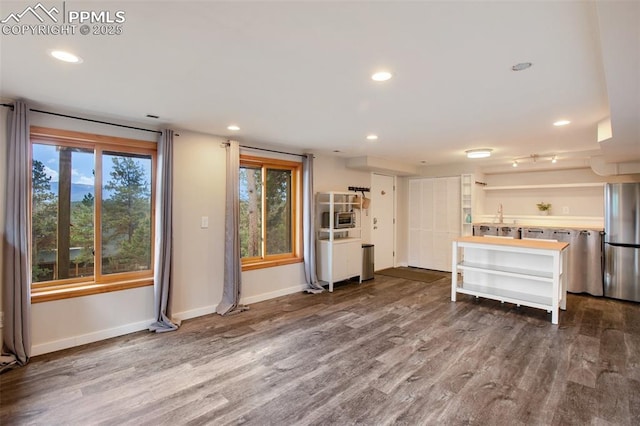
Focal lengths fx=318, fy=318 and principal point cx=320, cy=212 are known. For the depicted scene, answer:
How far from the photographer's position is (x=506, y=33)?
1.72m

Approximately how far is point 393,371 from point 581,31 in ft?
8.72

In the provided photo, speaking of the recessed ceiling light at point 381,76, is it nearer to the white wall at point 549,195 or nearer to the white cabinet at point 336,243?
the white cabinet at point 336,243

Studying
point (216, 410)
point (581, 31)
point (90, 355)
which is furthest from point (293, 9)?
point (90, 355)

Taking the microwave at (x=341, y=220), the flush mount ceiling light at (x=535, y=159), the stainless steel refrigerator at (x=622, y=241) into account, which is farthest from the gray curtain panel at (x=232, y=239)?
the stainless steel refrigerator at (x=622, y=241)

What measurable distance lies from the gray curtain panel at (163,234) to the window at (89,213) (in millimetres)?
204

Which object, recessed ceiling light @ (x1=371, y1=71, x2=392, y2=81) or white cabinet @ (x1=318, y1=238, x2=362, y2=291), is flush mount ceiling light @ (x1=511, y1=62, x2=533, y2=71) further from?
white cabinet @ (x1=318, y1=238, x2=362, y2=291)

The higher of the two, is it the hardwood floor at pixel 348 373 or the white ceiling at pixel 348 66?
the white ceiling at pixel 348 66

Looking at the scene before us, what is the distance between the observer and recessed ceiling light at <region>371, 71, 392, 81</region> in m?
2.27

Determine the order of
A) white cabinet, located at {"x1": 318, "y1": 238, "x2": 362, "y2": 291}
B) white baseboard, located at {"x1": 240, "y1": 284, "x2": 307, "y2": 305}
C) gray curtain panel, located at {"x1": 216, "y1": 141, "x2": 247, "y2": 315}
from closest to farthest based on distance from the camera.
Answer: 1. gray curtain panel, located at {"x1": 216, "y1": 141, "x2": 247, "y2": 315}
2. white baseboard, located at {"x1": 240, "y1": 284, "x2": 307, "y2": 305}
3. white cabinet, located at {"x1": 318, "y1": 238, "x2": 362, "y2": 291}

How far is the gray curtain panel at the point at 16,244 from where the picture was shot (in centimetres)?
280

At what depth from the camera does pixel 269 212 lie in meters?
5.05

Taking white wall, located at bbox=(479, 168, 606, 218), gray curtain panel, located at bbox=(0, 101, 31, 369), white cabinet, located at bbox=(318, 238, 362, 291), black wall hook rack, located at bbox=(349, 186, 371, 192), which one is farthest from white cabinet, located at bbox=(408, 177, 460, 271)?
gray curtain panel, located at bbox=(0, 101, 31, 369)

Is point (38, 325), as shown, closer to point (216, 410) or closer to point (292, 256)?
point (216, 410)

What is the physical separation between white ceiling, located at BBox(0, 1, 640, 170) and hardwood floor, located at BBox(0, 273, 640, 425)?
2210 mm
